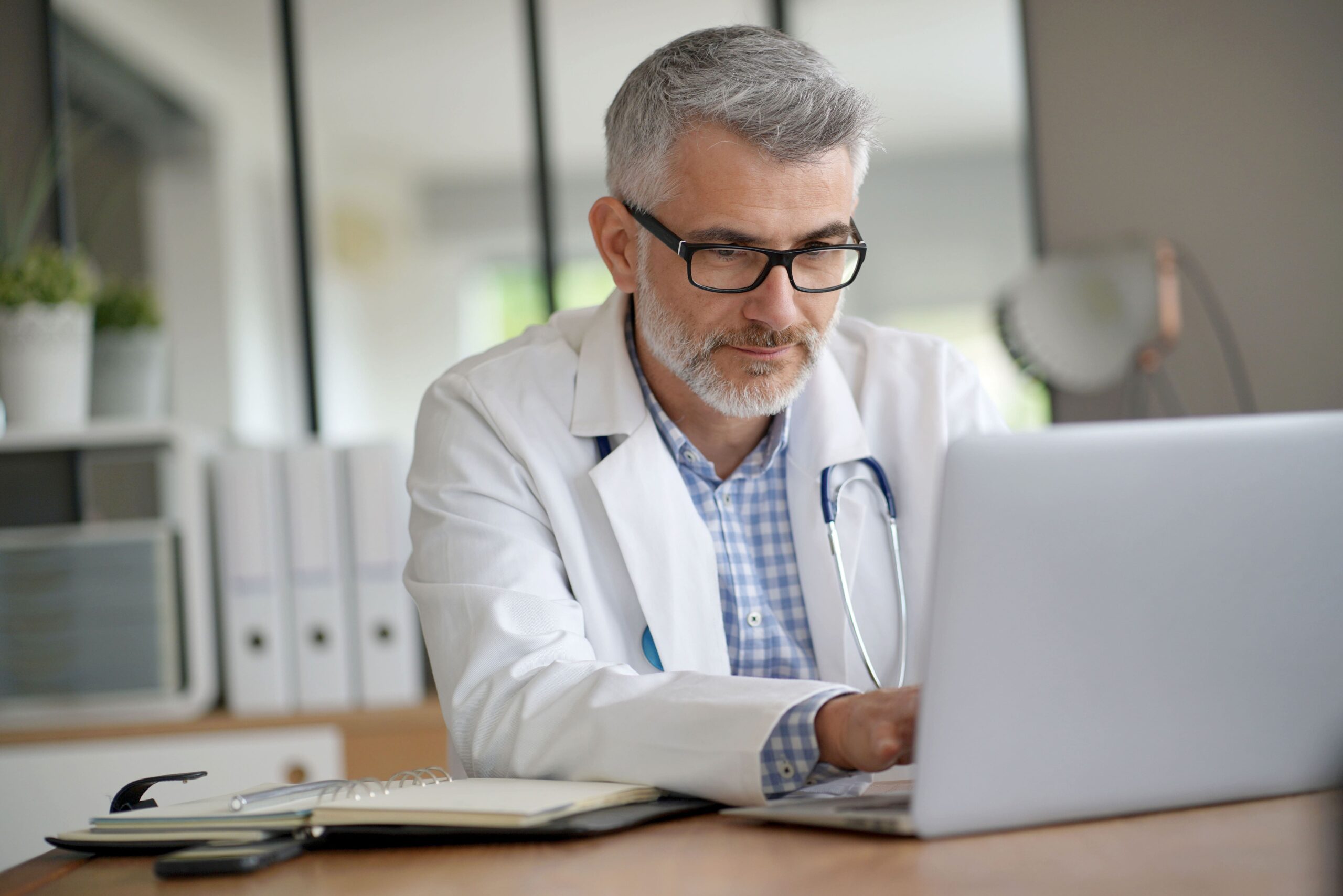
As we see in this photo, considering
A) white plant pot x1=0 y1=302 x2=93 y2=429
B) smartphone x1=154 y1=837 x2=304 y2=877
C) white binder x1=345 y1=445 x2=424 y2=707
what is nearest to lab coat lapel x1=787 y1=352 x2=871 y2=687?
smartphone x1=154 y1=837 x2=304 y2=877

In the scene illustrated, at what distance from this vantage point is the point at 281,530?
2240mm

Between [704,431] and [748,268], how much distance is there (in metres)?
0.24

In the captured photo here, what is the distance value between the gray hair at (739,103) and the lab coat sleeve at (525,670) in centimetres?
34

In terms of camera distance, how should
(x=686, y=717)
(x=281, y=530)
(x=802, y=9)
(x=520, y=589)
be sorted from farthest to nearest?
(x=802, y=9) → (x=281, y=530) → (x=520, y=589) → (x=686, y=717)

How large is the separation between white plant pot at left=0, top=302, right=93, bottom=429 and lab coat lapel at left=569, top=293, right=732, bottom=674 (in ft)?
4.66

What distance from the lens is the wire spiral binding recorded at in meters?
0.86

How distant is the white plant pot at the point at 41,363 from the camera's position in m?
2.29

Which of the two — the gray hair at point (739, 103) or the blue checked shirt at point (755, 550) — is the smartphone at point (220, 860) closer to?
the blue checked shirt at point (755, 550)

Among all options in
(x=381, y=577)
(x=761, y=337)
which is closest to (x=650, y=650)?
(x=761, y=337)

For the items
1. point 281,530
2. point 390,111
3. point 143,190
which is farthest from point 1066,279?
point 143,190

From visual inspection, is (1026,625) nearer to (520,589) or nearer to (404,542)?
(520,589)

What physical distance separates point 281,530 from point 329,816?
5.03ft

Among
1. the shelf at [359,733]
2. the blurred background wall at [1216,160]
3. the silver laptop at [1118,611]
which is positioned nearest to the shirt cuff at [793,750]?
the silver laptop at [1118,611]

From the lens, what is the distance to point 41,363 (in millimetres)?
2301
